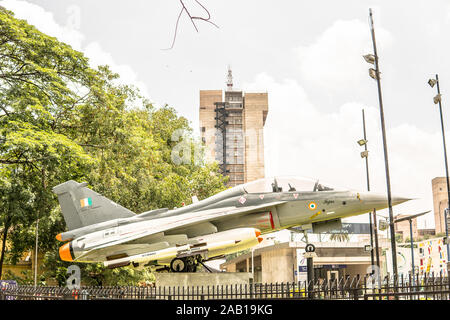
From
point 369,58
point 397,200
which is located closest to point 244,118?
point 369,58

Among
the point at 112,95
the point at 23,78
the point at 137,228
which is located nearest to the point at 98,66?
the point at 112,95

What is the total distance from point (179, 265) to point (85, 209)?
3.47m

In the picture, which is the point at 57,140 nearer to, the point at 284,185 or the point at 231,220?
the point at 231,220

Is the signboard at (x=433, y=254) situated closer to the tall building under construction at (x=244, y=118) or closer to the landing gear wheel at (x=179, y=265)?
the tall building under construction at (x=244, y=118)

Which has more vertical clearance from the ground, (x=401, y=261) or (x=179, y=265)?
(x=179, y=265)

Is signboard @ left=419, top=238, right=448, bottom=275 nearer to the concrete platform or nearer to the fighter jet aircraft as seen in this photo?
the fighter jet aircraft

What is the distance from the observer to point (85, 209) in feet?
44.9

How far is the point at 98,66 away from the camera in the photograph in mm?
23672

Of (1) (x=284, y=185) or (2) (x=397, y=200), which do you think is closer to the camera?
(2) (x=397, y=200)

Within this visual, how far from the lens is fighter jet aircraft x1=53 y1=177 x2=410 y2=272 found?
11930 millimetres

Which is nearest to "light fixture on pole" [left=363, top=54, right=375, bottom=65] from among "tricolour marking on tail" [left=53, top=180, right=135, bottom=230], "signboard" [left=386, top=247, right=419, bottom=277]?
"tricolour marking on tail" [left=53, top=180, right=135, bottom=230]

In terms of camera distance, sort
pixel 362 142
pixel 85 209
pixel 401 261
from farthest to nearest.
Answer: pixel 401 261, pixel 362 142, pixel 85 209

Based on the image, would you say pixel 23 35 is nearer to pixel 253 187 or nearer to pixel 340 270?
pixel 253 187
